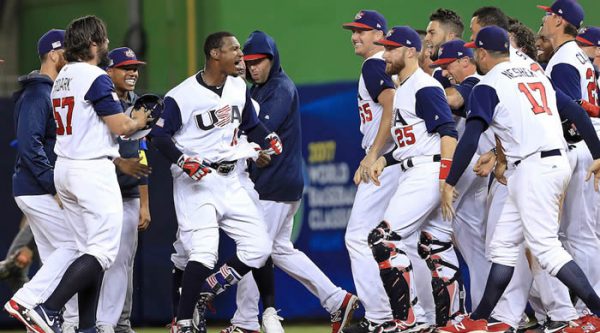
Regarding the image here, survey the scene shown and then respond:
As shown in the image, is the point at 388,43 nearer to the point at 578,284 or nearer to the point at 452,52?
the point at 452,52

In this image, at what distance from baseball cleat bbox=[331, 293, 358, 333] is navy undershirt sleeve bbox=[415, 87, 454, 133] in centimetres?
136

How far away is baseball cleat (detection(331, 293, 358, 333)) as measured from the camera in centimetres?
876

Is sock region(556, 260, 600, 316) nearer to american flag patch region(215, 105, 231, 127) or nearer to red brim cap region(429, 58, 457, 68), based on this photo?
red brim cap region(429, 58, 457, 68)

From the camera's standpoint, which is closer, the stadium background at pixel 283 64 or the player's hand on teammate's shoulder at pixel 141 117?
the player's hand on teammate's shoulder at pixel 141 117

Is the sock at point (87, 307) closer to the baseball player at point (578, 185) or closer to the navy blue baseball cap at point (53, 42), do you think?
the navy blue baseball cap at point (53, 42)

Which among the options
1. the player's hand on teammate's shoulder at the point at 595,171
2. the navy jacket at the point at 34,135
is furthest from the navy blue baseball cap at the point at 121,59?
the player's hand on teammate's shoulder at the point at 595,171

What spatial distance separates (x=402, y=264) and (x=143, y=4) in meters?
6.40

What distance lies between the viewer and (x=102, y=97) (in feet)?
24.7

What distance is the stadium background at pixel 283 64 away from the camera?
995cm

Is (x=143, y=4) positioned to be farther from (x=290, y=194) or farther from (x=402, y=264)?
(x=402, y=264)

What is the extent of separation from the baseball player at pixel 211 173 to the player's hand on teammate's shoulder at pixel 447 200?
1151mm

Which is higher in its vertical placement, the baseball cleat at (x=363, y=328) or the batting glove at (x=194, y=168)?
the batting glove at (x=194, y=168)

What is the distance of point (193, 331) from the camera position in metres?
8.00

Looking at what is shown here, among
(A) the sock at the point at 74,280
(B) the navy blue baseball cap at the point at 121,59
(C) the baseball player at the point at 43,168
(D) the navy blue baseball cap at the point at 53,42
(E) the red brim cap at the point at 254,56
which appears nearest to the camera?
(A) the sock at the point at 74,280
